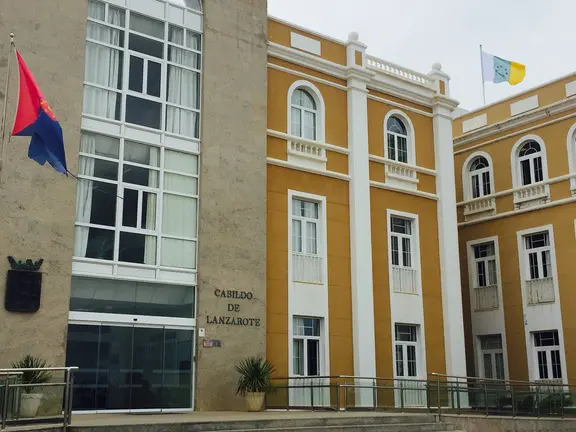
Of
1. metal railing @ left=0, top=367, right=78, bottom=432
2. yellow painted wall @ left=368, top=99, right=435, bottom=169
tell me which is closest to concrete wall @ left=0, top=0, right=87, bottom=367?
metal railing @ left=0, top=367, right=78, bottom=432

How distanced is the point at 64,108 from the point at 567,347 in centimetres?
1691

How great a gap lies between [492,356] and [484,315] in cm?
145

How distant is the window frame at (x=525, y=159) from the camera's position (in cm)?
2597

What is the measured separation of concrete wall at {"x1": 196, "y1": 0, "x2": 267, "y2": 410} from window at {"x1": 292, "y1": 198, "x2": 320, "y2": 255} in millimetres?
1350

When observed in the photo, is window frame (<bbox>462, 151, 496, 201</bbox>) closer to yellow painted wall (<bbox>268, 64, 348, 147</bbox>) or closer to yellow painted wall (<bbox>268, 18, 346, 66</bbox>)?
yellow painted wall (<bbox>268, 64, 348, 147</bbox>)

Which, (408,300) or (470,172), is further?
(470,172)

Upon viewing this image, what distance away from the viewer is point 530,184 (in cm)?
2623

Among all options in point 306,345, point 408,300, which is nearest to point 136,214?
point 306,345

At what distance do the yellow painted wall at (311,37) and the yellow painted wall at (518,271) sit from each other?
8560mm

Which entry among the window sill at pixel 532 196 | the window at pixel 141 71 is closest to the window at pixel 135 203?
the window at pixel 141 71

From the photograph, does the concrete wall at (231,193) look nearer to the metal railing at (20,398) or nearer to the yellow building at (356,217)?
the yellow building at (356,217)

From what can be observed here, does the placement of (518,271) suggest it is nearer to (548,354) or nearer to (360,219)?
(548,354)

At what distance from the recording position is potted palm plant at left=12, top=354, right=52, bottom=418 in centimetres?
1205

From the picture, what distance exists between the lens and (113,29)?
19.0 m
